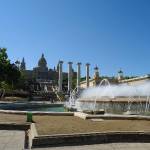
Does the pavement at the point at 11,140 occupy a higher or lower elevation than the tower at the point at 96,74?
lower

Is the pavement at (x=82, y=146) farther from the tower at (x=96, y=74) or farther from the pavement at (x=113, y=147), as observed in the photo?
the tower at (x=96, y=74)

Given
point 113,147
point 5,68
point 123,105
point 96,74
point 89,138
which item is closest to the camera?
point 113,147

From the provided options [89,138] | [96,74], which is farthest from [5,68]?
[89,138]

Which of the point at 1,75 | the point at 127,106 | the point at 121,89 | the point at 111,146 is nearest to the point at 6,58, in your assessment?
the point at 1,75

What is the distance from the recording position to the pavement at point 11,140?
10398 mm

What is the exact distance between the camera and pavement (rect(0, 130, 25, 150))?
1040 cm

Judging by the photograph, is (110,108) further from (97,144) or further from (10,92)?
(10,92)

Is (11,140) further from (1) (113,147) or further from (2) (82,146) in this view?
(1) (113,147)

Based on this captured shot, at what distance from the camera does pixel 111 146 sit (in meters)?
10.5

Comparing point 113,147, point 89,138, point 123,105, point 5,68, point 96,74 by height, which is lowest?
point 113,147

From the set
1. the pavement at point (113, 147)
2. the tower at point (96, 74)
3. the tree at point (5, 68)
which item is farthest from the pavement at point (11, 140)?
the tower at point (96, 74)

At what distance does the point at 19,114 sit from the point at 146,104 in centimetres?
785

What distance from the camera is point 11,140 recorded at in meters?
11.6

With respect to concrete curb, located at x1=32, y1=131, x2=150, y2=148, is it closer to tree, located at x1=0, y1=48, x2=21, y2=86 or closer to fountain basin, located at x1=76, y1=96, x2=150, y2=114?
fountain basin, located at x1=76, y1=96, x2=150, y2=114
